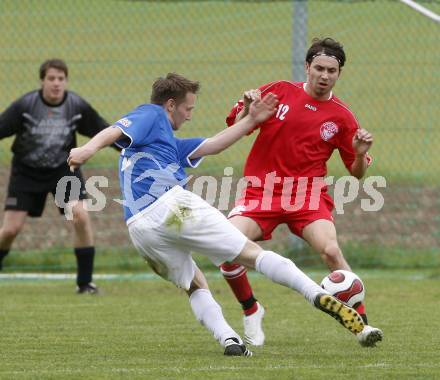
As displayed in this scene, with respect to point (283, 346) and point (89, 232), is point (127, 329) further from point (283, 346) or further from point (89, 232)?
point (89, 232)

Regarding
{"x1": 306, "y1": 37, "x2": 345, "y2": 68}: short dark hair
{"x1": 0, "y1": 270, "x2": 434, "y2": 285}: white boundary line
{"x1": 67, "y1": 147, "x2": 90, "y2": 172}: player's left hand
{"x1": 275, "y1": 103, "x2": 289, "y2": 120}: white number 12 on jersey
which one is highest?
{"x1": 306, "y1": 37, "x2": 345, "y2": 68}: short dark hair

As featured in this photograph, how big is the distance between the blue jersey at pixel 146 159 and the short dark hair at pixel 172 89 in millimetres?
116

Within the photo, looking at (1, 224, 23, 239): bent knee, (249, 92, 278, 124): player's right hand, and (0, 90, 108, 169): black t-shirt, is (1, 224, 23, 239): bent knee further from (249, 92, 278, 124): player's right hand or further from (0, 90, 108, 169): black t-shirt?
(249, 92, 278, 124): player's right hand

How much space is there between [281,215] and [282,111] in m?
0.69

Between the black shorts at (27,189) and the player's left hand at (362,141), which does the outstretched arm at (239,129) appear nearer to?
the player's left hand at (362,141)

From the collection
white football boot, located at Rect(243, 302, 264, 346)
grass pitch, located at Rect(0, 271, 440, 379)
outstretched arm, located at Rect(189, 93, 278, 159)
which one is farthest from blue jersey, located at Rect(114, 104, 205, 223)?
white football boot, located at Rect(243, 302, 264, 346)

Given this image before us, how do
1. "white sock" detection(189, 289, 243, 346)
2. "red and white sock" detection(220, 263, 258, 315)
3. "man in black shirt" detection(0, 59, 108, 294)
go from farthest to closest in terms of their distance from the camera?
1. "man in black shirt" detection(0, 59, 108, 294)
2. "red and white sock" detection(220, 263, 258, 315)
3. "white sock" detection(189, 289, 243, 346)

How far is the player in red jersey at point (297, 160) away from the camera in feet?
23.4

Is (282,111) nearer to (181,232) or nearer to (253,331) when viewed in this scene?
(253,331)

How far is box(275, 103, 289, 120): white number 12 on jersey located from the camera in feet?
23.9

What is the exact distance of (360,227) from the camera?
13.0 meters

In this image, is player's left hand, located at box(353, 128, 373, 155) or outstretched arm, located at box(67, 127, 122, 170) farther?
player's left hand, located at box(353, 128, 373, 155)

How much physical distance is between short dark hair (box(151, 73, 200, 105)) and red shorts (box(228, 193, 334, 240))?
1.19 meters

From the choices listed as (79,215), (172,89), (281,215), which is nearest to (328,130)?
(281,215)
